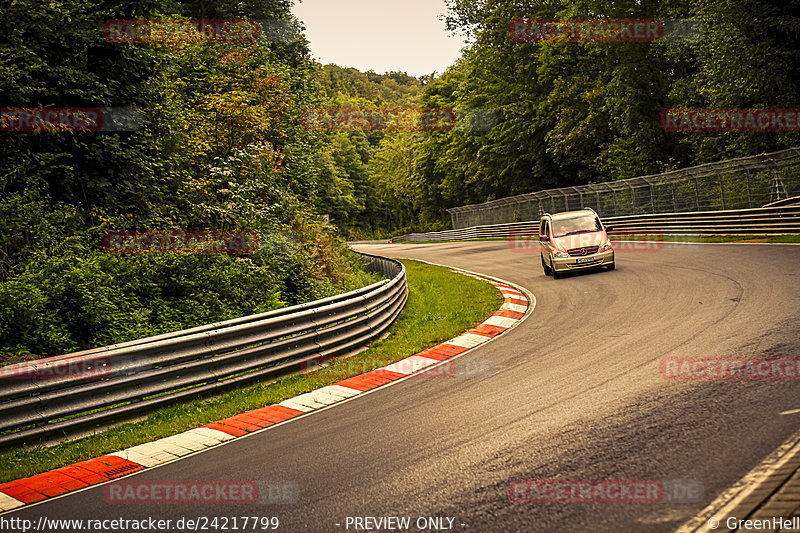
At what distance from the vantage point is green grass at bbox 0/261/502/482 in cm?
612

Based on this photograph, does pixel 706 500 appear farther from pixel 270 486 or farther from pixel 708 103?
pixel 708 103

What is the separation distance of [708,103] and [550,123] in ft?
49.5

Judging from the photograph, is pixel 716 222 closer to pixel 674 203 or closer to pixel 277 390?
pixel 674 203

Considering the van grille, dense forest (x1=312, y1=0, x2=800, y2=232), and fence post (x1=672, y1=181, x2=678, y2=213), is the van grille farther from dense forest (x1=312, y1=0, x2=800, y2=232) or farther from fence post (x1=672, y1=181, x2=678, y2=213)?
dense forest (x1=312, y1=0, x2=800, y2=232)

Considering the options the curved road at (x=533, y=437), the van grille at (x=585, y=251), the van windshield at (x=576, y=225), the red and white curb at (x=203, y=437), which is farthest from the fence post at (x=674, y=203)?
the red and white curb at (x=203, y=437)

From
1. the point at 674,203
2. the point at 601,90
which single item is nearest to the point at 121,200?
the point at 674,203

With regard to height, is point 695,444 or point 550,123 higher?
point 550,123

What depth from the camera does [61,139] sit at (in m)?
12.1

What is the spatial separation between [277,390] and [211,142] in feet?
35.8

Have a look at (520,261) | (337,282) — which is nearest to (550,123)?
(520,261)

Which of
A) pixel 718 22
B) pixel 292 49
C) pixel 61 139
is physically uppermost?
pixel 292 49

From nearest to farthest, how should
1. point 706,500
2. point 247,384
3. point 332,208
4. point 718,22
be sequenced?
1. point 706,500
2. point 247,384
3. point 718,22
4. point 332,208

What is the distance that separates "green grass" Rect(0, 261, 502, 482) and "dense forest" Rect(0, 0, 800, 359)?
2.31 m

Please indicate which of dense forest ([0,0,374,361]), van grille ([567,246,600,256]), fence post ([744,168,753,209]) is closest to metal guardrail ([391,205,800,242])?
fence post ([744,168,753,209])
